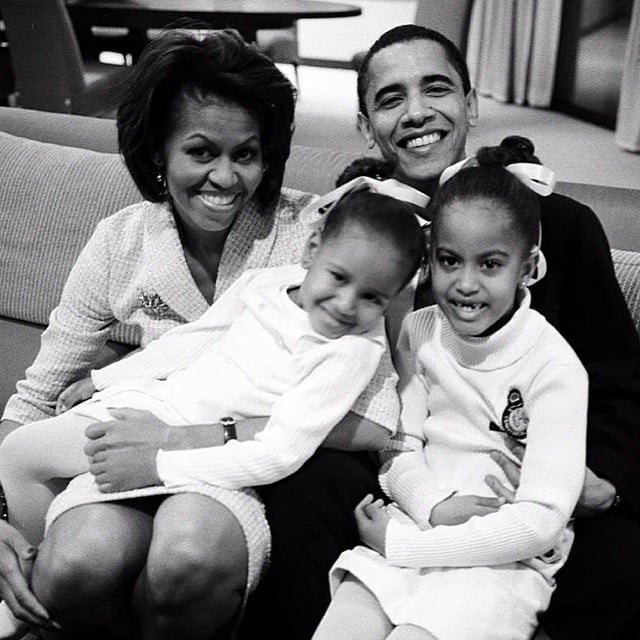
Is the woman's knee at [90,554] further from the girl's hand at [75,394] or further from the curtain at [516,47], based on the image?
the curtain at [516,47]

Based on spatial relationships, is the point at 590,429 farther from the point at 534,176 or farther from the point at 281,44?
the point at 281,44

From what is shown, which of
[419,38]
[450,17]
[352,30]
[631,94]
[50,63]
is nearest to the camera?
[419,38]

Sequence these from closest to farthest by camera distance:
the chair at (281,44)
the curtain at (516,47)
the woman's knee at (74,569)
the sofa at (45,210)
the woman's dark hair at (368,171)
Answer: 1. the woman's knee at (74,569)
2. the woman's dark hair at (368,171)
3. the sofa at (45,210)
4. the chair at (281,44)
5. the curtain at (516,47)

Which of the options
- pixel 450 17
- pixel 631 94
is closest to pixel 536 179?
pixel 450 17

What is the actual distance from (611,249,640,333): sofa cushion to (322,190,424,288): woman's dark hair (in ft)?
1.45

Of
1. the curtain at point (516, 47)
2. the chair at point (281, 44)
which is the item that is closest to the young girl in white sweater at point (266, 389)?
the chair at point (281, 44)

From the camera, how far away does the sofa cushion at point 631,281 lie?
1.71 m

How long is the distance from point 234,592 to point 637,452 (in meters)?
0.66

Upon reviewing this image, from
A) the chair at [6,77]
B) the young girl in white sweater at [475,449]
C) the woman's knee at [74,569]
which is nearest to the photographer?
the young girl in white sweater at [475,449]

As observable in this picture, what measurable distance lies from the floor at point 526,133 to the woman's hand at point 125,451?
3.62m

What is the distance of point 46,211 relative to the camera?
229cm

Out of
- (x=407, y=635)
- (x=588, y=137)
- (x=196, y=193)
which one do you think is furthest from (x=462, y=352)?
(x=588, y=137)

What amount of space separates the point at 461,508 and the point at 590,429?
10.6 inches

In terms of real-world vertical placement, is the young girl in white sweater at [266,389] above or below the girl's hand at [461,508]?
above
